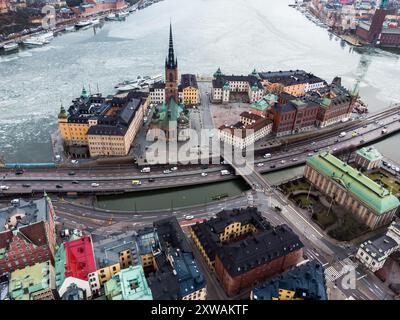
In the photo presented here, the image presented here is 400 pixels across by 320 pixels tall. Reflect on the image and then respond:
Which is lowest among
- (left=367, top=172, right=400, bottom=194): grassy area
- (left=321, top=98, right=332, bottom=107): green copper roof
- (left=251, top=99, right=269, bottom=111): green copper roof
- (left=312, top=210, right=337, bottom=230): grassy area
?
(left=367, top=172, right=400, bottom=194): grassy area

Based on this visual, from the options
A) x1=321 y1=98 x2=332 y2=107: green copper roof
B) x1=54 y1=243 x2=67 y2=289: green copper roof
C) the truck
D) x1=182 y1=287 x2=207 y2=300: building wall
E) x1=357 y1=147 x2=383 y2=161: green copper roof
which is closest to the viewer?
x1=182 y1=287 x2=207 y2=300: building wall

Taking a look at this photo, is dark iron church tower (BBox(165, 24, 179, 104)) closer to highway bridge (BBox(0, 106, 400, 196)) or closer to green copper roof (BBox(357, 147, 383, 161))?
highway bridge (BBox(0, 106, 400, 196))

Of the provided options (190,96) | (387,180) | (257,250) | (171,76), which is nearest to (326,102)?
(387,180)

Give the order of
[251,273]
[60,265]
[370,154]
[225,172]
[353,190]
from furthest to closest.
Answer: [370,154], [225,172], [353,190], [251,273], [60,265]

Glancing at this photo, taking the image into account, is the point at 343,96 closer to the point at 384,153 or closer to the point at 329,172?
the point at 384,153

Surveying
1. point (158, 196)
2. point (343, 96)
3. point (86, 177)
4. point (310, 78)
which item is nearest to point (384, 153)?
point (343, 96)

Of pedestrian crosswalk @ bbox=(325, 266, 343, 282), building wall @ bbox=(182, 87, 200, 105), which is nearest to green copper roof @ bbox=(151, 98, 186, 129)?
building wall @ bbox=(182, 87, 200, 105)

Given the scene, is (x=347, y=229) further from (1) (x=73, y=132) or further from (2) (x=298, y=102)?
(1) (x=73, y=132)

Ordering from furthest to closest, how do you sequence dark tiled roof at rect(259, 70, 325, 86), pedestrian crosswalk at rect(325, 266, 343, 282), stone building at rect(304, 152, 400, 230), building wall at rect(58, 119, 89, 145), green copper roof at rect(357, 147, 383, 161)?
dark tiled roof at rect(259, 70, 325, 86) < building wall at rect(58, 119, 89, 145) < green copper roof at rect(357, 147, 383, 161) < stone building at rect(304, 152, 400, 230) < pedestrian crosswalk at rect(325, 266, 343, 282)
